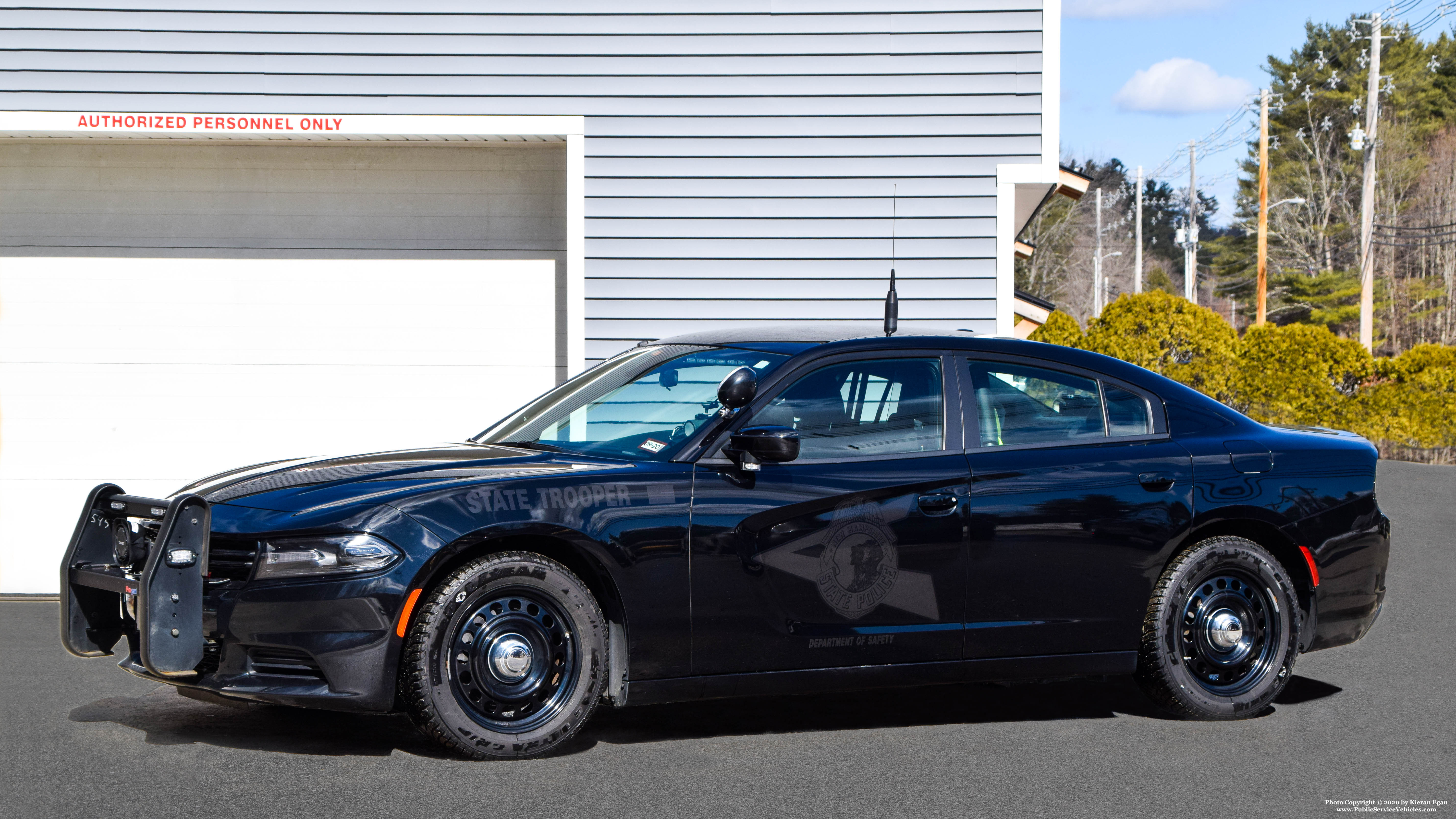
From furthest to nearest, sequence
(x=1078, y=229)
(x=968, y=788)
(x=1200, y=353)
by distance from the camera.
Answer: (x=1078, y=229)
(x=1200, y=353)
(x=968, y=788)

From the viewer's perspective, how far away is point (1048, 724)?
17.6 ft

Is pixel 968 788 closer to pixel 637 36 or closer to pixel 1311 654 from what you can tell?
pixel 1311 654

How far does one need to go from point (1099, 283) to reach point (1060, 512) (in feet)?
208

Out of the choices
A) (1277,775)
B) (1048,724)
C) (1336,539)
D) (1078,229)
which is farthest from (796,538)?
(1078,229)

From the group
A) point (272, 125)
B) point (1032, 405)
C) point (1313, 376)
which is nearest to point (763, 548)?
point (1032, 405)

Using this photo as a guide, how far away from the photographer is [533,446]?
17.6ft

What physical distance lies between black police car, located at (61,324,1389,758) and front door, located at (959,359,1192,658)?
11 mm

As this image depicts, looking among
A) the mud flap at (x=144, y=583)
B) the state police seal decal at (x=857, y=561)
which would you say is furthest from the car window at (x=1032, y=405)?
the mud flap at (x=144, y=583)

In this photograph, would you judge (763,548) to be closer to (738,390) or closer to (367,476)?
(738,390)

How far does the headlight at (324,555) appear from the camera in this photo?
4.43 m

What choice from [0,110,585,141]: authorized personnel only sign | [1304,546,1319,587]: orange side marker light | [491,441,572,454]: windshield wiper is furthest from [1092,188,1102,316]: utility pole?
[491,441,572,454]: windshield wiper

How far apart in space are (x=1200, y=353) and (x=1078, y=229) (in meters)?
53.5

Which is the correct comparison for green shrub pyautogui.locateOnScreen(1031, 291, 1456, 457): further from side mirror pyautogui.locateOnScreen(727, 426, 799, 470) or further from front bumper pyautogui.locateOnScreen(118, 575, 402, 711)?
front bumper pyautogui.locateOnScreen(118, 575, 402, 711)

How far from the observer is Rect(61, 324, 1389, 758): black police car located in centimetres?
445
